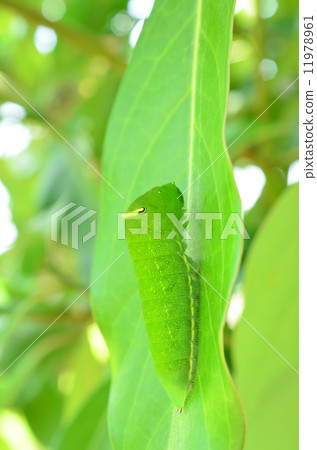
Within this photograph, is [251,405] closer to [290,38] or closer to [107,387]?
[107,387]

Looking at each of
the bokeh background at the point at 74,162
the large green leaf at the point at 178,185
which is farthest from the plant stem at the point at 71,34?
the large green leaf at the point at 178,185

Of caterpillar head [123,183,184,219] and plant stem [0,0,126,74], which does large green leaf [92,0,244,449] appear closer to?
caterpillar head [123,183,184,219]

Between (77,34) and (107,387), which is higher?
(77,34)

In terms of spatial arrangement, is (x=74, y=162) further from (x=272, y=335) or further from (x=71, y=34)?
(x=272, y=335)
